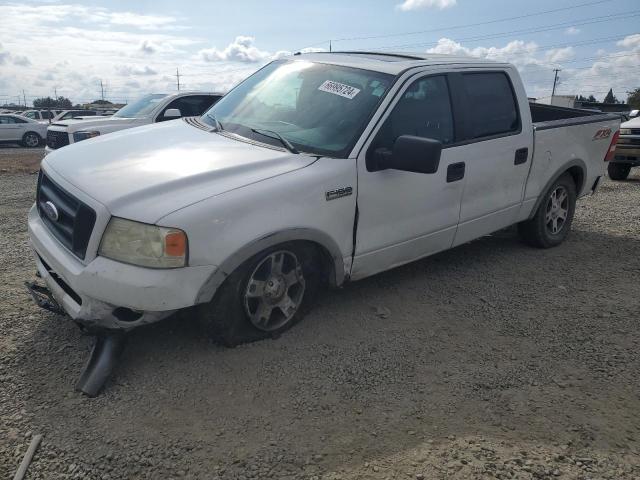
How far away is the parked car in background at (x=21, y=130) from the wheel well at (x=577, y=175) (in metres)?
21.3

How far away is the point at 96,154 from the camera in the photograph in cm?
351

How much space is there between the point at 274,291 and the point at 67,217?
1290mm

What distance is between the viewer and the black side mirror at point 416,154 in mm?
3262

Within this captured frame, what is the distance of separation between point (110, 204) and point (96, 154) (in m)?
0.87

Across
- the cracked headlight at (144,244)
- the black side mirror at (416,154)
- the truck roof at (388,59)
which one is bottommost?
the cracked headlight at (144,244)

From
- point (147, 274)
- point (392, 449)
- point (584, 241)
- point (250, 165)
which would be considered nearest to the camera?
point (392, 449)

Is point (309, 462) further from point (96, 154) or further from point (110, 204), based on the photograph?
point (96, 154)

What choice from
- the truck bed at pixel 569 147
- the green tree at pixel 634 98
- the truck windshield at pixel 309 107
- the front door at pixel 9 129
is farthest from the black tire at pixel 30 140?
the green tree at pixel 634 98

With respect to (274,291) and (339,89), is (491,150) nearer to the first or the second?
(339,89)

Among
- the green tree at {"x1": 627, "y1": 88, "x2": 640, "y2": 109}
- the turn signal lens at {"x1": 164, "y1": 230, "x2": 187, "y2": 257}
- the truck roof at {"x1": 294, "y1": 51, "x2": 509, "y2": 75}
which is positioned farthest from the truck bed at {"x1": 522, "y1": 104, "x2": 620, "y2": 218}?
the green tree at {"x1": 627, "y1": 88, "x2": 640, "y2": 109}

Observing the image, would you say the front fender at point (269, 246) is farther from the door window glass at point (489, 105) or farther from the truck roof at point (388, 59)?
the door window glass at point (489, 105)

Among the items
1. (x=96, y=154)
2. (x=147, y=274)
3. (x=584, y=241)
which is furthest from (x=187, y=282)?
(x=584, y=241)

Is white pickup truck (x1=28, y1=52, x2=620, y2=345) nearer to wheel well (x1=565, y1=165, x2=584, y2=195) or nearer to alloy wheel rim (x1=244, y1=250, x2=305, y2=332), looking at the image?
alloy wheel rim (x1=244, y1=250, x2=305, y2=332)

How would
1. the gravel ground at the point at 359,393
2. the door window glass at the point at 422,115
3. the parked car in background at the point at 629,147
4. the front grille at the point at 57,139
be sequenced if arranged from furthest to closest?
1. the parked car in background at the point at 629,147
2. the front grille at the point at 57,139
3. the door window glass at the point at 422,115
4. the gravel ground at the point at 359,393
